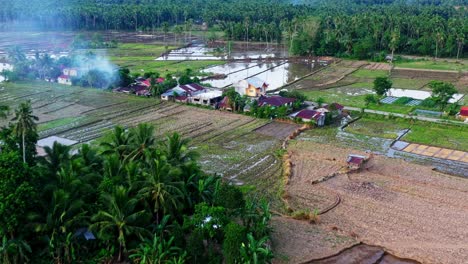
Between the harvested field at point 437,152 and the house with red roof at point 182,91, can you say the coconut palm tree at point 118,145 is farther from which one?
the house with red roof at point 182,91

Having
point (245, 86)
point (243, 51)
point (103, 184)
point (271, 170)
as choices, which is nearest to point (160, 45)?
point (243, 51)

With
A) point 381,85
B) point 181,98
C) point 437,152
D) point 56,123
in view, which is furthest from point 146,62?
point 437,152

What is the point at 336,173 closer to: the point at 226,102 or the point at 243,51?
the point at 226,102

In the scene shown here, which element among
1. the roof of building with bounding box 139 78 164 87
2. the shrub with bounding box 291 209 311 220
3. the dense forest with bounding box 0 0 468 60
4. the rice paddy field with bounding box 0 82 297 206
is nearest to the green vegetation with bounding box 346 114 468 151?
the rice paddy field with bounding box 0 82 297 206

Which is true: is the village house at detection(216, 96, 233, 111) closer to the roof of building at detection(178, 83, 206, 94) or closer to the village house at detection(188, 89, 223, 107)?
the village house at detection(188, 89, 223, 107)

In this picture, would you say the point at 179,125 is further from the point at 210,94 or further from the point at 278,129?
the point at 210,94
